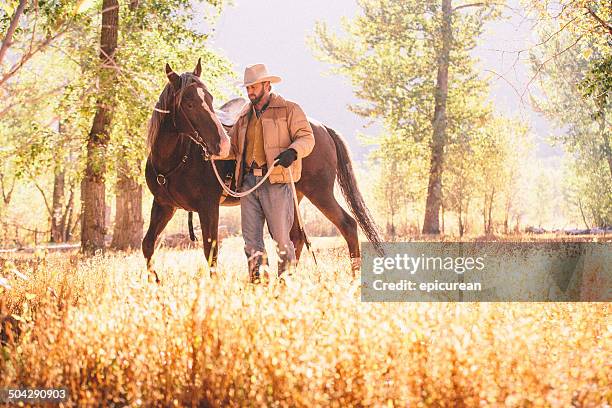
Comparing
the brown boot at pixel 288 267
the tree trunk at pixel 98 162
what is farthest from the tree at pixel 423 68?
the brown boot at pixel 288 267

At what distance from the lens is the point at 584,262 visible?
9680 millimetres

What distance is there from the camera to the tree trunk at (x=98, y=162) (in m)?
12.3

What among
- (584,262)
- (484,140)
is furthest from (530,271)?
(484,140)

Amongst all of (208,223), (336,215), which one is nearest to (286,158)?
(208,223)

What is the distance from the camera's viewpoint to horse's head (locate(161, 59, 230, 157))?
264 inches

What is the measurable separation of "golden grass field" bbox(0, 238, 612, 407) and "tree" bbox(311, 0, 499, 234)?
65.5ft

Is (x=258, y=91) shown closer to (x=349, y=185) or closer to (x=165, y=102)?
(x=165, y=102)

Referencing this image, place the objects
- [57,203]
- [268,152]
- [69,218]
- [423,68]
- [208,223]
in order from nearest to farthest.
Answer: [268,152] < [208,223] < [423,68] < [57,203] < [69,218]

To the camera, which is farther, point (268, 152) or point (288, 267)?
point (268, 152)

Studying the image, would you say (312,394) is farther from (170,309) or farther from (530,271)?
(530,271)

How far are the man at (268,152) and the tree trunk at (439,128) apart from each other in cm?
1701

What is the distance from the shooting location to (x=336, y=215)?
337 inches

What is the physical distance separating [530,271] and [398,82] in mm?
15986

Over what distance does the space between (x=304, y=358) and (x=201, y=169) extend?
4.54 m
